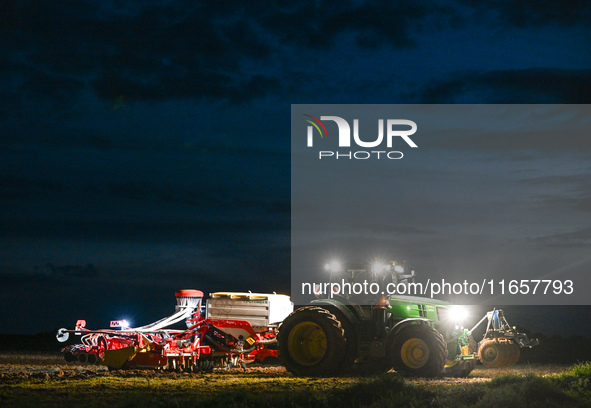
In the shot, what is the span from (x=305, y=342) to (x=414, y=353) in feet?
9.82

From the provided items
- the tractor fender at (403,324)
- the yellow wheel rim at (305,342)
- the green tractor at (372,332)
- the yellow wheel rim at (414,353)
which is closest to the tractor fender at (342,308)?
the green tractor at (372,332)

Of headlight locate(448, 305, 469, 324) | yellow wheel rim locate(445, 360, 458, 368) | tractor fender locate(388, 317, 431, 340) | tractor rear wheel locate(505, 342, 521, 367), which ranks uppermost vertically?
headlight locate(448, 305, 469, 324)

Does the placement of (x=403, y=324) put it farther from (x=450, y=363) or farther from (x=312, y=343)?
(x=312, y=343)

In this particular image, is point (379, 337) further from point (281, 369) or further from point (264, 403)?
point (264, 403)

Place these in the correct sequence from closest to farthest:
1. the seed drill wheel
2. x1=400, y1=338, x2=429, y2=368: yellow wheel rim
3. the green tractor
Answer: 1. x1=400, y1=338, x2=429, y2=368: yellow wheel rim
2. the green tractor
3. the seed drill wheel

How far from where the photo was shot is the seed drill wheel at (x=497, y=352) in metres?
21.5

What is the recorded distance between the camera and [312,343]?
18.6 meters

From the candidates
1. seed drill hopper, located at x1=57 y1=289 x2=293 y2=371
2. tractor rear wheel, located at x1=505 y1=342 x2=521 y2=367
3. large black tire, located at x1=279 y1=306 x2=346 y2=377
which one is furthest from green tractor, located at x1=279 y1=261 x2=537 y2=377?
tractor rear wheel, located at x1=505 y1=342 x2=521 y2=367

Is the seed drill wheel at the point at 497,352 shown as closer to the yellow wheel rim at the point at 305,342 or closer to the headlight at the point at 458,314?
the headlight at the point at 458,314

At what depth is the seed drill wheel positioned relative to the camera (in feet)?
70.4

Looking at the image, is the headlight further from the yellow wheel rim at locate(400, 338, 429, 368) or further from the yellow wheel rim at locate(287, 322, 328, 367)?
the yellow wheel rim at locate(287, 322, 328, 367)

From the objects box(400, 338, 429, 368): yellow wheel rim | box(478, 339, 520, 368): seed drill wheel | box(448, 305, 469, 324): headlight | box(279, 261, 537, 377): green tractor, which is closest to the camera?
box(400, 338, 429, 368): yellow wheel rim

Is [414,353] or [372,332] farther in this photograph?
[372,332]

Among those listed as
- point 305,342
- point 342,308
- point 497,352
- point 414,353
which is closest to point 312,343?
point 305,342
